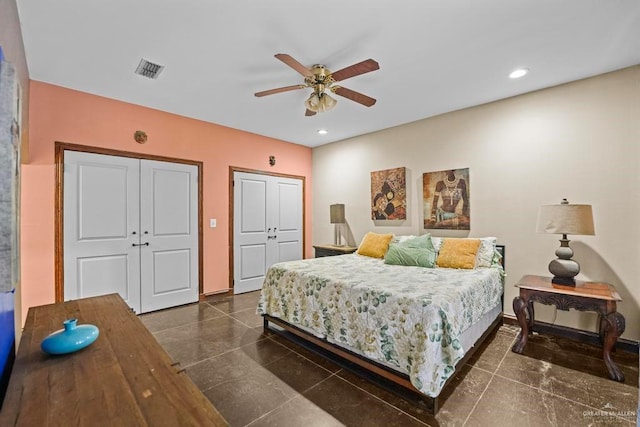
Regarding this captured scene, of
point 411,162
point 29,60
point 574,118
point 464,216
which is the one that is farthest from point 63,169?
point 574,118

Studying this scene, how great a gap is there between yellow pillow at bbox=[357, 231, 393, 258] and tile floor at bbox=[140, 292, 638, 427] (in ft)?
5.07

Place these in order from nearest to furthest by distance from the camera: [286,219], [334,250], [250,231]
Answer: [334,250]
[250,231]
[286,219]

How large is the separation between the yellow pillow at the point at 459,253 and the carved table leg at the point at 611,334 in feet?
3.52

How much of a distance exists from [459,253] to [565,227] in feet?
3.12

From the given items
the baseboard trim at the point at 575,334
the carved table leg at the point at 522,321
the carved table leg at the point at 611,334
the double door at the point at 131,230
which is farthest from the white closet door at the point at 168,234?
the carved table leg at the point at 611,334

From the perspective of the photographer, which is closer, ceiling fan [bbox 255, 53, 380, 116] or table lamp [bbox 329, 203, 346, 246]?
ceiling fan [bbox 255, 53, 380, 116]

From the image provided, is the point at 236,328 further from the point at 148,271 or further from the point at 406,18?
the point at 406,18

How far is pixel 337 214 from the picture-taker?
5.03 metres

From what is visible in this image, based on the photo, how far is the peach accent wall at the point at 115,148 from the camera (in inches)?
118

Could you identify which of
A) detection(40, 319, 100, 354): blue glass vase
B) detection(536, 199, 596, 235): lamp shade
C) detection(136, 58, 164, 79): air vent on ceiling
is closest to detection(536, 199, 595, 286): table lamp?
detection(536, 199, 596, 235): lamp shade

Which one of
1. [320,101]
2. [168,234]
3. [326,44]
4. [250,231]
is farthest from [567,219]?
[168,234]

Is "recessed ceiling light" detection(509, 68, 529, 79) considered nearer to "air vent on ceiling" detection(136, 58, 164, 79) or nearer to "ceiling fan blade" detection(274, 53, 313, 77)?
"ceiling fan blade" detection(274, 53, 313, 77)

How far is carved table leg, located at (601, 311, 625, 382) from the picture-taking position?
7.33 feet

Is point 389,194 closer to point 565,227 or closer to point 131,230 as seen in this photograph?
point 565,227
